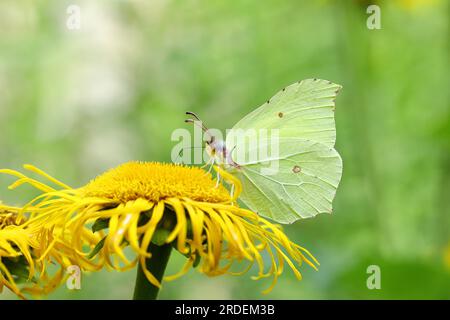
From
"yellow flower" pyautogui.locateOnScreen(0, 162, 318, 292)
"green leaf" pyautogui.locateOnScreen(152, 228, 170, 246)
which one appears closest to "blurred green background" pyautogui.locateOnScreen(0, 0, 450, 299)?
"yellow flower" pyautogui.locateOnScreen(0, 162, 318, 292)

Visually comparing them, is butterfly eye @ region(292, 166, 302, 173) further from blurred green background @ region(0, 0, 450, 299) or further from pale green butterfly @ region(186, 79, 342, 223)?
blurred green background @ region(0, 0, 450, 299)

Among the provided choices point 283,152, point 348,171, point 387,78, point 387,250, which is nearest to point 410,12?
point 387,78

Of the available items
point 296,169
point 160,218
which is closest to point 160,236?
point 160,218

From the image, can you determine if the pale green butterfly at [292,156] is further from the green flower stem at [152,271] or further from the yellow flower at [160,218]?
the green flower stem at [152,271]

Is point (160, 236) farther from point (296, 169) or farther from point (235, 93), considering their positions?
point (235, 93)

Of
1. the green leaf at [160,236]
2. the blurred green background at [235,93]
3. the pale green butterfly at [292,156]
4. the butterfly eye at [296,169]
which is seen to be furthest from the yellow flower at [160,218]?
the blurred green background at [235,93]
